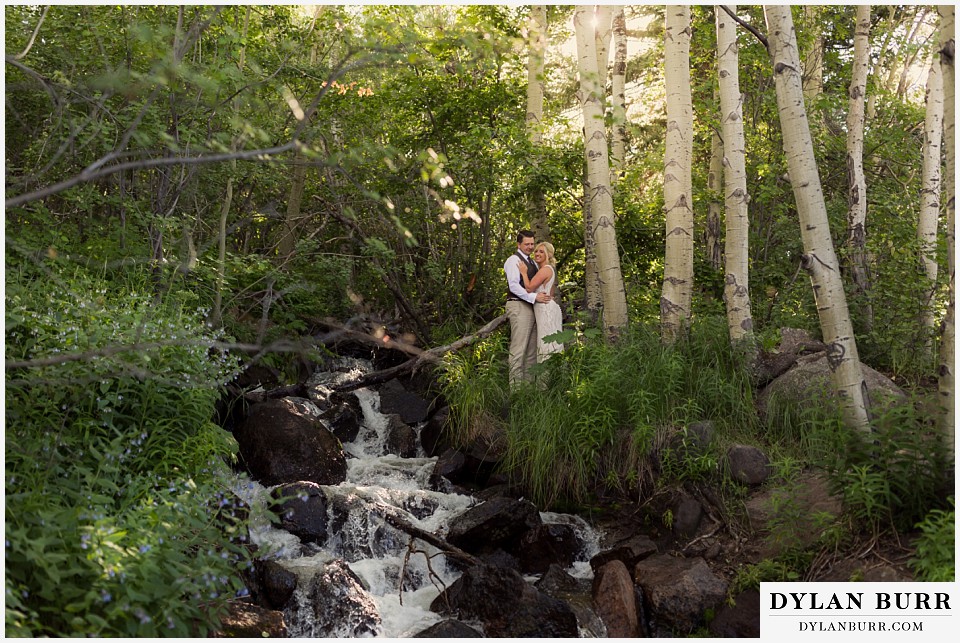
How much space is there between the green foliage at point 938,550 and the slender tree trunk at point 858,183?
15.6 ft

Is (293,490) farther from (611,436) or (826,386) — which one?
(826,386)

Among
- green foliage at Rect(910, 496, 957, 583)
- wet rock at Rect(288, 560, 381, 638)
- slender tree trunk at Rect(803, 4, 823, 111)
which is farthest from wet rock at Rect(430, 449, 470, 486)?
slender tree trunk at Rect(803, 4, 823, 111)

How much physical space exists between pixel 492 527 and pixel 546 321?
277cm

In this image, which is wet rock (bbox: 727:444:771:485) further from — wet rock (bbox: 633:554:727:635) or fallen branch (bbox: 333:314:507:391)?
fallen branch (bbox: 333:314:507:391)

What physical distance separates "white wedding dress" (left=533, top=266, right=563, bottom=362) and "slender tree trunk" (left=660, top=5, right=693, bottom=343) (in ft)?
3.74

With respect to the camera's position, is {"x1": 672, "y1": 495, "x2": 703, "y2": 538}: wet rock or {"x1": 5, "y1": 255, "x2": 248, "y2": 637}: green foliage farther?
{"x1": 672, "y1": 495, "x2": 703, "y2": 538}: wet rock

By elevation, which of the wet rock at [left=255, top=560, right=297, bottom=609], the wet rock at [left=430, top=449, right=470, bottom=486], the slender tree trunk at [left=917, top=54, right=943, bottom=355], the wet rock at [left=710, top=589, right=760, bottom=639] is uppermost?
the slender tree trunk at [left=917, top=54, right=943, bottom=355]

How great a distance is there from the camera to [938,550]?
4488 millimetres

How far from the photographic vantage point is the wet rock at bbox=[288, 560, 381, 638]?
537cm

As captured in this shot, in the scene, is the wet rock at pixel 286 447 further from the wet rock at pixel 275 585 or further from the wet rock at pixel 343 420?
the wet rock at pixel 275 585

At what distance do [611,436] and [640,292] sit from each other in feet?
13.0

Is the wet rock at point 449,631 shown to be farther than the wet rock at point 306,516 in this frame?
No

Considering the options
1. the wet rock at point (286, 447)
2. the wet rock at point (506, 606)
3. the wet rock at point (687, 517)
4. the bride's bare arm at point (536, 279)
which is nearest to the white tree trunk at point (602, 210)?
the bride's bare arm at point (536, 279)

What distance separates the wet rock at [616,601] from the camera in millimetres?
5508
